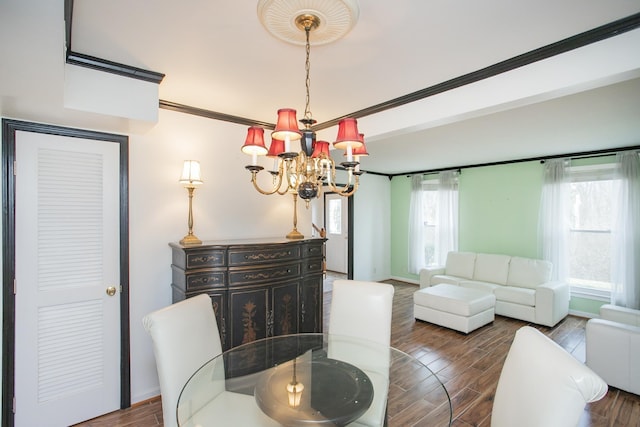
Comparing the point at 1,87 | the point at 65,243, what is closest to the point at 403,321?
the point at 65,243

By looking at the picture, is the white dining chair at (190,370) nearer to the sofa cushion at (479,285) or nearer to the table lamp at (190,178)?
the table lamp at (190,178)

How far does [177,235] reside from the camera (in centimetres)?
270

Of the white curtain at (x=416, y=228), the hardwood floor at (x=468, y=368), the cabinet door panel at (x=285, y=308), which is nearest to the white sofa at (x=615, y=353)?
the hardwood floor at (x=468, y=368)

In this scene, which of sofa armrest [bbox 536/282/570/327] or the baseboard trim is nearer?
sofa armrest [bbox 536/282/570/327]

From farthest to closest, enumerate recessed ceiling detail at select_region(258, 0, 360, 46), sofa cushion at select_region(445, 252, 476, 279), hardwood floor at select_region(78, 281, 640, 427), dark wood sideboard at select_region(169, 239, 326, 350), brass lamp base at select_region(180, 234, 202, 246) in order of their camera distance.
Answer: sofa cushion at select_region(445, 252, 476, 279)
brass lamp base at select_region(180, 234, 202, 246)
dark wood sideboard at select_region(169, 239, 326, 350)
hardwood floor at select_region(78, 281, 640, 427)
recessed ceiling detail at select_region(258, 0, 360, 46)

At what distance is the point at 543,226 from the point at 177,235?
5305 millimetres

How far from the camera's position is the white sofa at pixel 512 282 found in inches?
165

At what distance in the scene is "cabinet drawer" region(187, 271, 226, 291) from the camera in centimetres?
233

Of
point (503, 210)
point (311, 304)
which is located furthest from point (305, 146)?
point (503, 210)

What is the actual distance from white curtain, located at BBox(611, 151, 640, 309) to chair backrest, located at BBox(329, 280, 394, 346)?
4.12 m

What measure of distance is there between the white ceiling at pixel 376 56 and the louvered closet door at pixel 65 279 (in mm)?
535

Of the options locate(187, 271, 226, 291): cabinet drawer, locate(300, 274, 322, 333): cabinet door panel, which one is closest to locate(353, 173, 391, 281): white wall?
locate(300, 274, 322, 333): cabinet door panel

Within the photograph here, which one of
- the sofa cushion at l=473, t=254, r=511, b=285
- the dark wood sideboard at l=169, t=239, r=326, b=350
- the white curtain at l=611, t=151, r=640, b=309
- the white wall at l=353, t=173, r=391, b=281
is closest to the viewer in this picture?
the dark wood sideboard at l=169, t=239, r=326, b=350

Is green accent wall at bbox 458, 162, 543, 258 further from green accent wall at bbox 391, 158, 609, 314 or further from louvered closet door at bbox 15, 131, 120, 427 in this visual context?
louvered closet door at bbox 15, 131, 120, 427
